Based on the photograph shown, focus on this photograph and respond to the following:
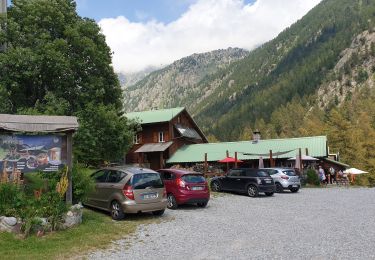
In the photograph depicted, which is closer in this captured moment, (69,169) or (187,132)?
(69,169)

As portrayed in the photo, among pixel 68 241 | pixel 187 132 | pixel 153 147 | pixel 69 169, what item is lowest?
pixel 68 241

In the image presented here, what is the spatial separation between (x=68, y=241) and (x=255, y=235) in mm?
5292

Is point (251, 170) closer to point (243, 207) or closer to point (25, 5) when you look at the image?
point (243, 207)

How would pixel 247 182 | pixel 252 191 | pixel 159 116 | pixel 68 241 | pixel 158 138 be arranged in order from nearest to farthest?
pixel 68 241
pixel 252 191
pixel 247 182
pixel 158 138
pixel 159 116

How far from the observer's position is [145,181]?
1453 cm

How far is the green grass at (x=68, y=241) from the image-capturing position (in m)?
9.60

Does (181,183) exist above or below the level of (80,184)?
below

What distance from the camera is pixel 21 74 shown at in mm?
24641

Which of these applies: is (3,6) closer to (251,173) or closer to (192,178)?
(192,178)

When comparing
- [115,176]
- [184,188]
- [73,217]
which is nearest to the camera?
[73,217]

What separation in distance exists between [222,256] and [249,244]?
1532 millimetres

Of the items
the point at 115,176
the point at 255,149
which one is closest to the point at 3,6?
the point at 115,176

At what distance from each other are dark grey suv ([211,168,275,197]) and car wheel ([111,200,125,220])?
11.2 m

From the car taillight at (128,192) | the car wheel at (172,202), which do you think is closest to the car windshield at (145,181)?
the car taillight at (128,192)
